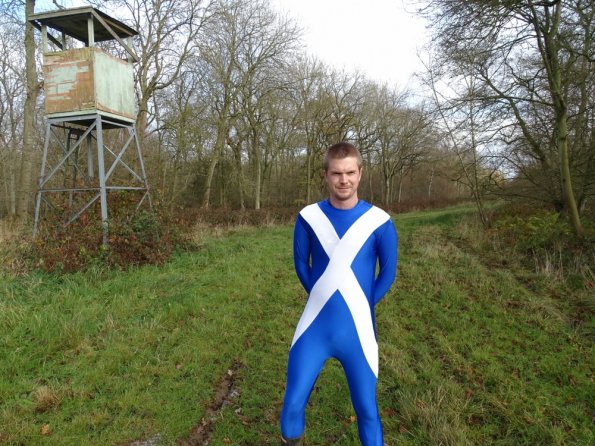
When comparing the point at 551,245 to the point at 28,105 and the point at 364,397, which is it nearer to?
the point at 364,397

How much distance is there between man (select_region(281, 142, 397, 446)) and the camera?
2.12 meters

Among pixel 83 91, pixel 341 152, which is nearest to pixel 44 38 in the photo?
pixel 83 91

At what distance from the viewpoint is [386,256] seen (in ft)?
7.67

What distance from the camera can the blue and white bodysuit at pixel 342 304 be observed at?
211 cm

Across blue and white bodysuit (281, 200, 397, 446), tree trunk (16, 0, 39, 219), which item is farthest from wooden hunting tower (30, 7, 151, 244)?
blue and white bodysuit (281, 200, 397, 446)

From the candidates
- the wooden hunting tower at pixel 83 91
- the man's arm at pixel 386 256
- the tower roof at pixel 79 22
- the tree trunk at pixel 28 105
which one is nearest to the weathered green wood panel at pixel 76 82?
the wooden hunting tower at pixel 83 91

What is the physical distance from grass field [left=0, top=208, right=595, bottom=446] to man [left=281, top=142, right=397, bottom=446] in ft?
3.26

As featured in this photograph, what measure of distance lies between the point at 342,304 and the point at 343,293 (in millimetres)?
71

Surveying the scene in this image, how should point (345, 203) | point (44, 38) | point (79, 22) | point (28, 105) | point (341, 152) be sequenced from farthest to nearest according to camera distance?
point (28, 105) → point (79, 22) → point (44, 38) → point (345, 203) → point (341, 152)

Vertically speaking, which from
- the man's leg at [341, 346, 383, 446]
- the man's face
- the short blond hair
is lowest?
the man's leg at [341, 346, 383, 446]

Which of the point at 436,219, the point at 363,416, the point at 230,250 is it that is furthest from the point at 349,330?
the point at 436,219

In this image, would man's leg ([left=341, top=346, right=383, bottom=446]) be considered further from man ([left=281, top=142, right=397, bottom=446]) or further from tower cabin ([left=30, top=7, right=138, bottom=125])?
tower cabin ([left=30, top=7, right=138, bottom=125])

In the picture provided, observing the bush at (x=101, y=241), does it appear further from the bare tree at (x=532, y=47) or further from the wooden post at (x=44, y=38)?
the bare tree at (x=532, y=47)

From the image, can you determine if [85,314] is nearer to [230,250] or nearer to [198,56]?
[230,250]
